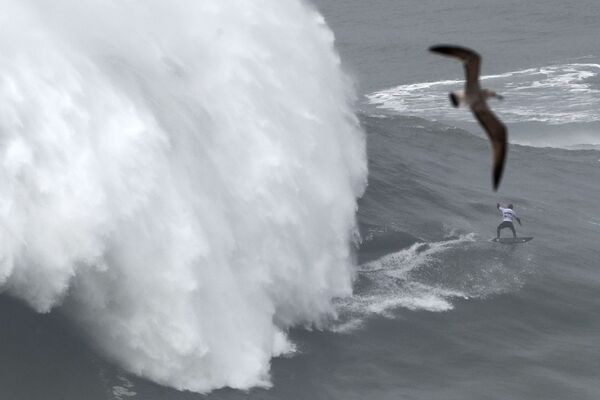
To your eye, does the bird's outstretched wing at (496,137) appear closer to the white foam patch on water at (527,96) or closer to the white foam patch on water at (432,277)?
the white foam patch on water at (432,277)

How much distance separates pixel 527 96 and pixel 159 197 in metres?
37.8

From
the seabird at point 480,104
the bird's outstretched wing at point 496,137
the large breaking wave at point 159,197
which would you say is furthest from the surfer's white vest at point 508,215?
the bird's outstretched wing at point 496,137

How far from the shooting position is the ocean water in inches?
784

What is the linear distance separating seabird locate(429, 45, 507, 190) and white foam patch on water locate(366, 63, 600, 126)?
44.0m

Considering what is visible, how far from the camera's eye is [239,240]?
23.8 m

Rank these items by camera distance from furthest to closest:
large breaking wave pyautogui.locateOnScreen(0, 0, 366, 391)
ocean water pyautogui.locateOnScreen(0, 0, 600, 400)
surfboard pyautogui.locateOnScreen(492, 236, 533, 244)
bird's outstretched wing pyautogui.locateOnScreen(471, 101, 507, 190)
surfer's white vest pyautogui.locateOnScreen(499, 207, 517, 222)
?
surfer's white vest pyautogui.locateOnScreen(499, 207, 517, 222), surfboard pyautogui.locateOnScreen(492, 236, 533, 244), ocean water pyautogui.locateOnScreen(0, 0, 600, 400), large breaking wave pyautogui.locateOnScreen(0, 0, 366, 391), bird's outstretched wing pyautogui.locateOnScreen(471, 101, 507, 190)

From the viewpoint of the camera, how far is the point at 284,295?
24.7 meters

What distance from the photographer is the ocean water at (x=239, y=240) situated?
1992 cm

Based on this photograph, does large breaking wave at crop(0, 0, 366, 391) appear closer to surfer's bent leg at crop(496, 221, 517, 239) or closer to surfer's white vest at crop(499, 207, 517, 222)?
surfer's bent leg at crop(496, 221, 517, 239)

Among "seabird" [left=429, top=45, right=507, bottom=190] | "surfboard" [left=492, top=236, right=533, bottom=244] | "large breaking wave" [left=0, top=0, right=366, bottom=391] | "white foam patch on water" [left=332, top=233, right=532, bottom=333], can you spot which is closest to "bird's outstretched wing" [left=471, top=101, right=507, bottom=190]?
"seabird" [left=429, top=45, right=507, bottom=190]

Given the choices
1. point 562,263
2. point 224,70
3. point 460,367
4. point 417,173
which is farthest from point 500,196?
point 460,367

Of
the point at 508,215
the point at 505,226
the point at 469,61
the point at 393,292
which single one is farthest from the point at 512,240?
the point at 469,61

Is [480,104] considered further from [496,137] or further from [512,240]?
[512,240]

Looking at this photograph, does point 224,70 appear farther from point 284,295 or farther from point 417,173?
point 417,173
